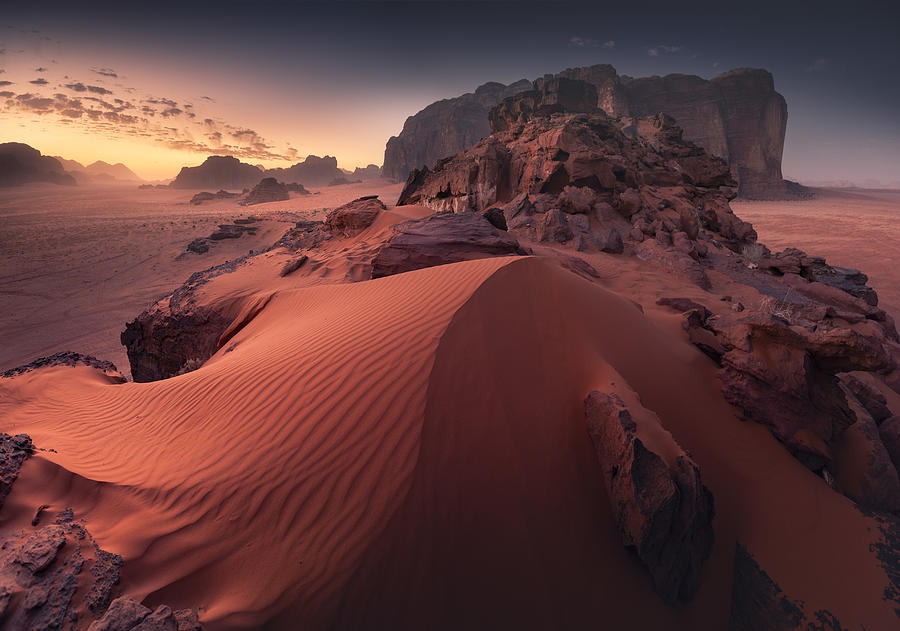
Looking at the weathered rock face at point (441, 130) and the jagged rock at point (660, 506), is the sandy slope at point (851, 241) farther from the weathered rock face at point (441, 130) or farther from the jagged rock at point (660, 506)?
the weathered rock face at point (441, 130)

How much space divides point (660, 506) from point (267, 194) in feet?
196

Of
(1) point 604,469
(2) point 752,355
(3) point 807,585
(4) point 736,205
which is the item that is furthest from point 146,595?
(4) point 736,205

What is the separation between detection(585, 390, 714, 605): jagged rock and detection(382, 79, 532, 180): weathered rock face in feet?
210

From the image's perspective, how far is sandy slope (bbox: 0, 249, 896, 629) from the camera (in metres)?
1.99

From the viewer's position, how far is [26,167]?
6003 cm

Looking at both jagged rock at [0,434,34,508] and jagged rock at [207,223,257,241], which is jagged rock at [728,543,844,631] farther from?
jagged rock at [207,223,257,241]

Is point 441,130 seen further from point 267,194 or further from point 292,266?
point 292,266

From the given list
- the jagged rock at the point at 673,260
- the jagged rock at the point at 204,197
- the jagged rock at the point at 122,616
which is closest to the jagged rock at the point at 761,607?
the jagged rock at the point at 122,616

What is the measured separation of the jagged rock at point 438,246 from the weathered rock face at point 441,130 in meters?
58.2

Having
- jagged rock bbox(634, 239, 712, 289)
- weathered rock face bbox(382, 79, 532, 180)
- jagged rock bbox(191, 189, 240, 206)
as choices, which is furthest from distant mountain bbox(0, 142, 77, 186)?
jagged rock bbox(634, 239, 712, 289)

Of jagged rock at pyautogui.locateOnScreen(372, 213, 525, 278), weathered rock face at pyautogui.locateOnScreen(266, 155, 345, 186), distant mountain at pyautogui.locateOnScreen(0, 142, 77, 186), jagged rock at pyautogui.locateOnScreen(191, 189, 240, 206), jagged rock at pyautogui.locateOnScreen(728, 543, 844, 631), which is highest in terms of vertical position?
weathered rock face at pyautogui.locateOnScreen(266, 155, 345, 186)

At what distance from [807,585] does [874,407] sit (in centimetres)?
327

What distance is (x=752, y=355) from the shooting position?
354 cm

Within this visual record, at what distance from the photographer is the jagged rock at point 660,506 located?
234 cm
